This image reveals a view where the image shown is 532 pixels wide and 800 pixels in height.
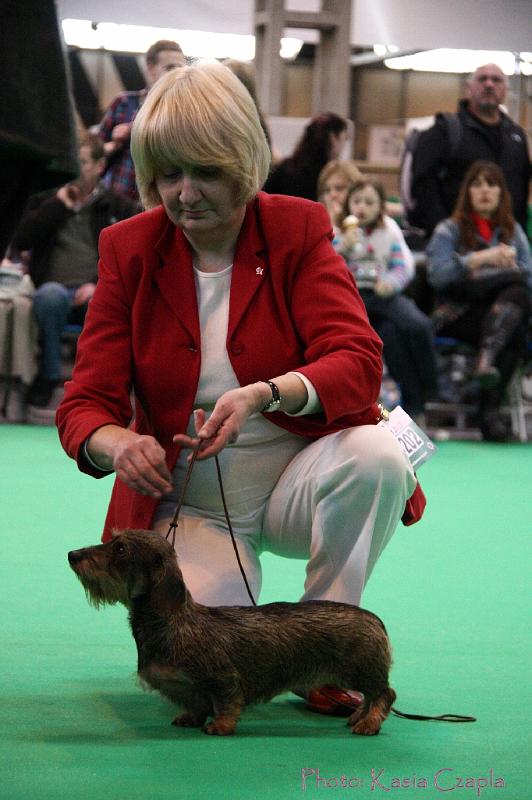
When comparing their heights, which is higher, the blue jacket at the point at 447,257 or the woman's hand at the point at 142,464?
the woman's hand at the point at 142,464

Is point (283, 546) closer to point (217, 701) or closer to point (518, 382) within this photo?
point (217, 701)

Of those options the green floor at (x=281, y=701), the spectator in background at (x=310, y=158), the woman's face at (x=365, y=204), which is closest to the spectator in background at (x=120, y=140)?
the spectator in background at (x=310, y=158)

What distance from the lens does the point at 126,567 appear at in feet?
6.63

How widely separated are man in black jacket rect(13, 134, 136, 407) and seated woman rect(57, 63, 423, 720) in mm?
4606

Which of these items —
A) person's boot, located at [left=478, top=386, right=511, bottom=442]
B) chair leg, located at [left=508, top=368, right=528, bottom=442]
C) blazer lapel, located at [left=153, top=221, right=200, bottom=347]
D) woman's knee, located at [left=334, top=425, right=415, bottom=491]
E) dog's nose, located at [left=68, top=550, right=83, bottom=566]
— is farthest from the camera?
chair leg, located at [left=508, top=368, right=528, bottom=442]

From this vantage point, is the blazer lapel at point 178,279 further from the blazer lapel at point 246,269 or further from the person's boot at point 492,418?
the person's boot at point 492,418

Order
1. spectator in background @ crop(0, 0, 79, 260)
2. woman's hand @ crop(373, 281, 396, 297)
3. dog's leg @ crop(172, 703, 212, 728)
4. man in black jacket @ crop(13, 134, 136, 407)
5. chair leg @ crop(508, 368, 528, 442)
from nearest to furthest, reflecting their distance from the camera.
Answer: spectator in background @ crop(0, 0, 79, 260)
dog's leg @ crop(172, 703, 212, 728)
woman's hand @ crop(373, 281, 396, 297)
man in black jacket @ crop(13, 134, 136, 407)
chair leg @ crop(508, 368, 528, 442)

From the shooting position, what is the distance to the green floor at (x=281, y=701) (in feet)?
6.16

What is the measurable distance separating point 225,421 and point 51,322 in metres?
4.92

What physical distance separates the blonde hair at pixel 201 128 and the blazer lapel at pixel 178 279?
0.12 m

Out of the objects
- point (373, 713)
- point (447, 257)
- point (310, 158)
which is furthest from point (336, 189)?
point (373, 713)

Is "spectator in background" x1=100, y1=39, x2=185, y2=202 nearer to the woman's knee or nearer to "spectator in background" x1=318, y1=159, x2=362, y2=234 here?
"spectator in background" x1=318, y1=159, x2=362, y2=234

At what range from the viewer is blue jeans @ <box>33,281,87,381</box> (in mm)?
6848

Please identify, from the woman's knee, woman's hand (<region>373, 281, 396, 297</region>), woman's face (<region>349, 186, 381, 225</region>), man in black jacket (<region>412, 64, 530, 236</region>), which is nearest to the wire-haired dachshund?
the woman's knee
